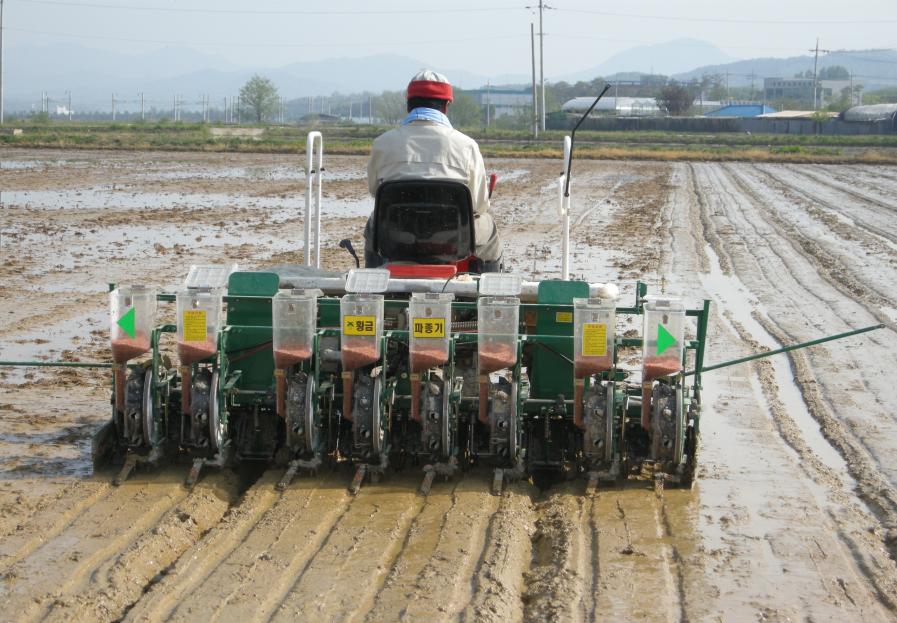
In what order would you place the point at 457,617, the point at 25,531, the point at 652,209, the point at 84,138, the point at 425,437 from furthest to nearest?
the point at 84,138
the point at 652,209
the point at 425,437
the point at 25,531
the point at 457,617

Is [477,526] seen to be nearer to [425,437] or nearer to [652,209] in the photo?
[425,437]

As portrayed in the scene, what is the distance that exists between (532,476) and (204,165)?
34389 millimetres

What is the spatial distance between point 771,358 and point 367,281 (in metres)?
5.40

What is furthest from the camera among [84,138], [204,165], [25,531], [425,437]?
[84,138]

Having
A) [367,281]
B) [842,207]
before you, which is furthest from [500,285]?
[842,207]

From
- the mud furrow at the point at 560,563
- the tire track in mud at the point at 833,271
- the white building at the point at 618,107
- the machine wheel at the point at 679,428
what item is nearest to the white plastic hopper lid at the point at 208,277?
the mud furrow at the point at 560,563

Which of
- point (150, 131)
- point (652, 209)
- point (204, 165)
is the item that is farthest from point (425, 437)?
point (150, 131)

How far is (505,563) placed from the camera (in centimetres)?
581

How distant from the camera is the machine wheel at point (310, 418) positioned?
7090mm

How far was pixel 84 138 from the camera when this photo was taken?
52906mm

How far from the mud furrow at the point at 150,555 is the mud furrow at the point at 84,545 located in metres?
0.07

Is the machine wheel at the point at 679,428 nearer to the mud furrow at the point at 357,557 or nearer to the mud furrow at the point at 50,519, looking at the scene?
the mud furrow at the point at 357,557

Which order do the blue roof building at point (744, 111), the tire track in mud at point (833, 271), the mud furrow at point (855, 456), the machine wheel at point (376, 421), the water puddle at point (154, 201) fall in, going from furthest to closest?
the blue roof building at point (744, 111), the water puddle at point (154, 201), the tire track in mud at point (833, 271), the machine wheel at point (376, 421), the mud furrow at point (855, 456)

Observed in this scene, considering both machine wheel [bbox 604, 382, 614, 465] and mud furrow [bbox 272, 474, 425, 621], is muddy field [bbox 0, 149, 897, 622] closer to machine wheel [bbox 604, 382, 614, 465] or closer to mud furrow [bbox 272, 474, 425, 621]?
mud furrow [bbox 272, 474, 425, 621]
